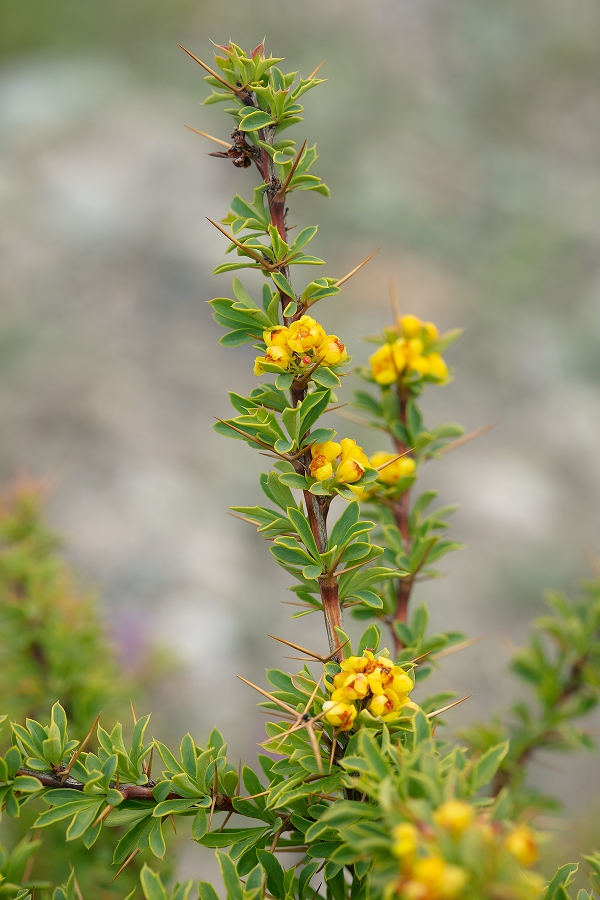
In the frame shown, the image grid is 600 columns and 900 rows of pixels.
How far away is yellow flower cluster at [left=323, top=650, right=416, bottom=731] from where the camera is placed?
1.47ft

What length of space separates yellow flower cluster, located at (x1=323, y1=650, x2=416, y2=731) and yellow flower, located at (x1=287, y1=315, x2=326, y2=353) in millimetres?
222

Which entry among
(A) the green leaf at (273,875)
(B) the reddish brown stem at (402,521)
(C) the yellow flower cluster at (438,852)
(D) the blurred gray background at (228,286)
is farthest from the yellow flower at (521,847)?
(D) the blurred gray background at (228,286)

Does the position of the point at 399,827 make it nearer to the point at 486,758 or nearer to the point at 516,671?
the point at 486,758

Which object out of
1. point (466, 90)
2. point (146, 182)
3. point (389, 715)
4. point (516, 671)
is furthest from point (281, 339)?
point (466, 90)

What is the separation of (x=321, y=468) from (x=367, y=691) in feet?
0.52

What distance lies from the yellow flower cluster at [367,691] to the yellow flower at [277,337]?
23 cm

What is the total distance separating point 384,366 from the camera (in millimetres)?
661

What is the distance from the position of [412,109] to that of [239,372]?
92.8 inches

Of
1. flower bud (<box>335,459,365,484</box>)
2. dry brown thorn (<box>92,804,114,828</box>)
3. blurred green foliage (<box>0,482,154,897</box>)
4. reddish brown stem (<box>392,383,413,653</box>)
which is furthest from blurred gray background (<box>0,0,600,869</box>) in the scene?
flower bud (<box>335,459,365,484</box>)

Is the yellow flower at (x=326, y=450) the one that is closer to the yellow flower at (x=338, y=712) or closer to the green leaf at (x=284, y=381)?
the green leaf at (x=284, y=381)

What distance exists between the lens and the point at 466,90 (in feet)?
14.2

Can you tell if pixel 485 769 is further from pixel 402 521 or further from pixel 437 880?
pixel 402 521

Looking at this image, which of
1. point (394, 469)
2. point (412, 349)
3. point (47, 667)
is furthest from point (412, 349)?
point (47, 667)

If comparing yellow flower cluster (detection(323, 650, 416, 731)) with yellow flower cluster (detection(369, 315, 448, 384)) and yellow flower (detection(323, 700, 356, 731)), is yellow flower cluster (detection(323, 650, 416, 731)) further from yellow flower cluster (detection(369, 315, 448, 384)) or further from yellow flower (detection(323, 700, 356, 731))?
yellow flower cluster (detection(369, 315, 448, 384))
